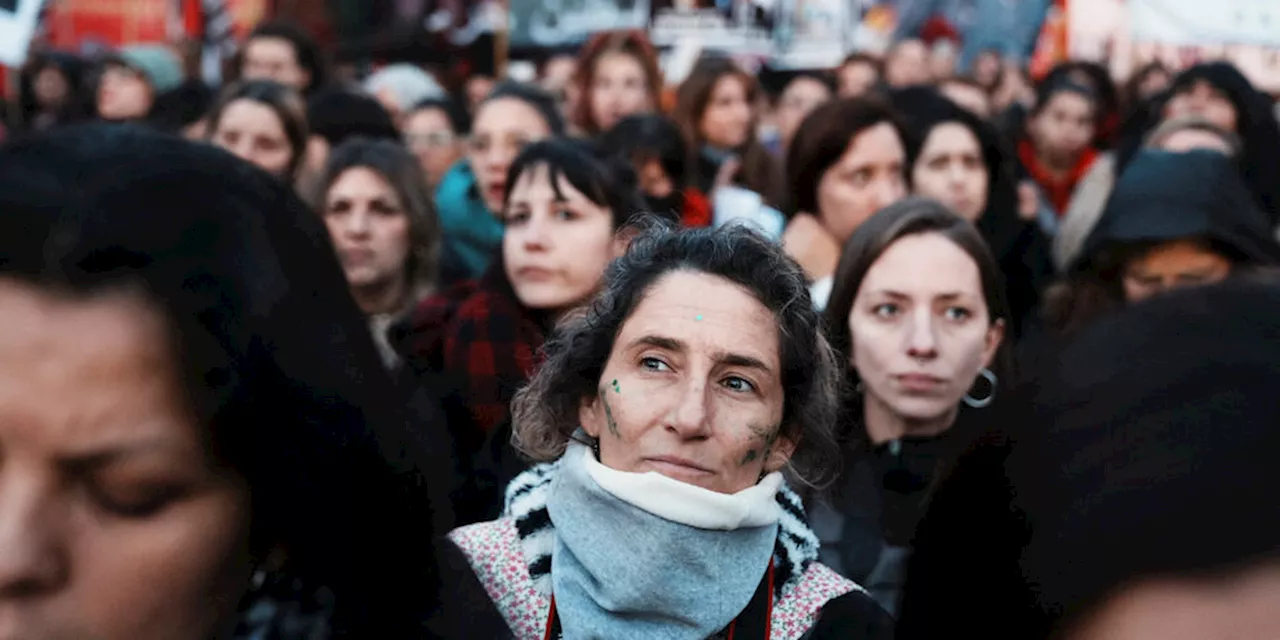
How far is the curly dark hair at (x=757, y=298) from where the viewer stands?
248 centimetres

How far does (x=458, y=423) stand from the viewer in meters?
3.59

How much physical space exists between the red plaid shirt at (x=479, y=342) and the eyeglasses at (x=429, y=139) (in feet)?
9.41

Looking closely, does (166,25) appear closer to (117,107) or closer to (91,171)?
(117,107)

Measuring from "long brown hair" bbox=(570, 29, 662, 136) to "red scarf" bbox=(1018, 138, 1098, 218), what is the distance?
1933 millimetres

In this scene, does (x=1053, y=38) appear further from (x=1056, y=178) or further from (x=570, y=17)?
(x=1056, y=178)

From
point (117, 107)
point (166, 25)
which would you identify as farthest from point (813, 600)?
point (166, 25)

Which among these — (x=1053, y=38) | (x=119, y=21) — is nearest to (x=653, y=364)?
(x=1053, y=38)

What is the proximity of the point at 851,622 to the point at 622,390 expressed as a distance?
1.76 feet

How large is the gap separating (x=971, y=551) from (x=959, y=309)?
7.90 ft

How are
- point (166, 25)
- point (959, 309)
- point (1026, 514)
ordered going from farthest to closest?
point (166, 25), point (959, 309), point (1026, 514)

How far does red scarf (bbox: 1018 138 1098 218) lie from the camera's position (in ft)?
23.5

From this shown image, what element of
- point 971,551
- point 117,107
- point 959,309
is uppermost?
point 971,551

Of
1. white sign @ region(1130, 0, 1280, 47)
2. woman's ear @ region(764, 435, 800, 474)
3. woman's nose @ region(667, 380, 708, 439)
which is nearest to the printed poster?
white sign @ region(1130, 0, 1280, 47)

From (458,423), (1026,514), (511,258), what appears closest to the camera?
(1026,514)
